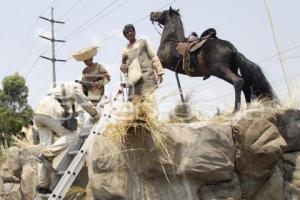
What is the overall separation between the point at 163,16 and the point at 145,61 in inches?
113

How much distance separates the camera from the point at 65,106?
599 centimetres

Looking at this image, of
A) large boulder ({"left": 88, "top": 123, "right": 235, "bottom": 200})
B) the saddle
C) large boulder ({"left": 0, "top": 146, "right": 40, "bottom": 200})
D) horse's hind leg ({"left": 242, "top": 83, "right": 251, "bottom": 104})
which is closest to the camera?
large boulder ({"left": 88, "top": 123, "right": 235, "bottom": 200})

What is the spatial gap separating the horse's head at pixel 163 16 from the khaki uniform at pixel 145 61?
259 cm

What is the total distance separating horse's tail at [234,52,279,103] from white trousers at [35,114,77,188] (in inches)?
113

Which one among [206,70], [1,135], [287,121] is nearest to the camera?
[287,121]

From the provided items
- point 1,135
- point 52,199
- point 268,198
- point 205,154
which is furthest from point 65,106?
point 1,135

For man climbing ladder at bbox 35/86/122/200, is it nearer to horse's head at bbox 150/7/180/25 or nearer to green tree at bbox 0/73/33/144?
horse's head at bbox 150/7/180/25

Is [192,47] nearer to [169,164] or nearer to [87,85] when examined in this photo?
[87,85]

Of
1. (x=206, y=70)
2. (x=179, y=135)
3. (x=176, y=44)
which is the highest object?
(x=176, y=44)

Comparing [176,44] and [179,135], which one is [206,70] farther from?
[179,135]

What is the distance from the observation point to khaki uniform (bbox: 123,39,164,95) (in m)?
6.52

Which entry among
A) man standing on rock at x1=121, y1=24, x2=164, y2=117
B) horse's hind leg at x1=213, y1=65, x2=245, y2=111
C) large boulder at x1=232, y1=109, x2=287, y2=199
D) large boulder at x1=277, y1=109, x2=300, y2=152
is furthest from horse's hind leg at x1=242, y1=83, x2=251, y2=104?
large boulder at x1=232, y1=109, x2=287, y2=199

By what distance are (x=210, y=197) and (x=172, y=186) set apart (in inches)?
17.1

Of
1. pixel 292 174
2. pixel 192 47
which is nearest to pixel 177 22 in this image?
pixel 192 47
